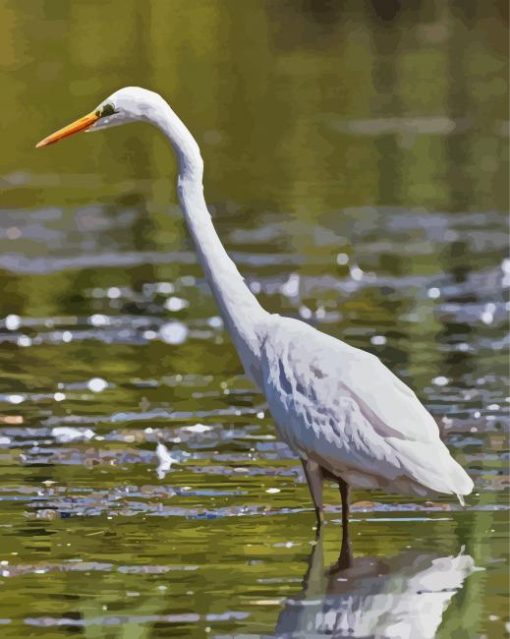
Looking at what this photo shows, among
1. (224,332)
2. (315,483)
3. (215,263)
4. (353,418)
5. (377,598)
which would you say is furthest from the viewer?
(224,332)

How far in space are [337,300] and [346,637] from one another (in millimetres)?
8495

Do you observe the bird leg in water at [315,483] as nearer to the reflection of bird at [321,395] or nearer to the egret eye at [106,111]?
the reflection of bird at [321,395]

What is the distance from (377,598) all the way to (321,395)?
4.08ft

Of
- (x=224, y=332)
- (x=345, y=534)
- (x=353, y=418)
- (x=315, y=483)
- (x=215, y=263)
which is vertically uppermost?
(x=215, y=263)

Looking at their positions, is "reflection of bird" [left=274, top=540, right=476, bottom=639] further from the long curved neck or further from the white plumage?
the long curved neck

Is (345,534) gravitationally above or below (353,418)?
below

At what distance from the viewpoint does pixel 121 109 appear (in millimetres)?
10438

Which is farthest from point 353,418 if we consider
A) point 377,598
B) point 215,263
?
point 377,598

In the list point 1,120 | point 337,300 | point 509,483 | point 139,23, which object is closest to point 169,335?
point 337,300

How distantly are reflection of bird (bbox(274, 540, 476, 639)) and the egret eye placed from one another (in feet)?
7.49

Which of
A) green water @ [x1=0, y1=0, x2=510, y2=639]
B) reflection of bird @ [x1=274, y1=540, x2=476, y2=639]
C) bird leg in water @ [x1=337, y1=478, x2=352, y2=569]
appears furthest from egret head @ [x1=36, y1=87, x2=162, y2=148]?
reflection of bird @ [x1=274, y1=540, x2=476, y2=639]

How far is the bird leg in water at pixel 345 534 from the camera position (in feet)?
31.1

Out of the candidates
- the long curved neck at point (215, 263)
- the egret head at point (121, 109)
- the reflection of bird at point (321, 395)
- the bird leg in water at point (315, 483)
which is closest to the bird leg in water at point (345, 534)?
the reflection of bird at point (321, 395)

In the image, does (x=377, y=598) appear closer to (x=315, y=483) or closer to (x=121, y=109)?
(x=315, y=483)
